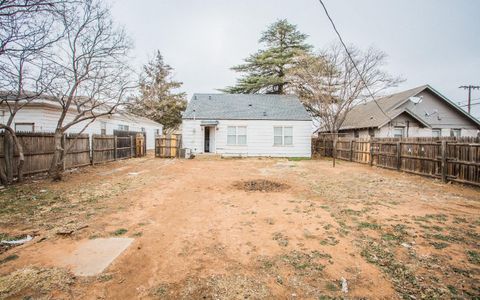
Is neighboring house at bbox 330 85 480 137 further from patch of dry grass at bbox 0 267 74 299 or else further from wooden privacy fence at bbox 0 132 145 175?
patch of dry grass at bbox 0 267 74 299

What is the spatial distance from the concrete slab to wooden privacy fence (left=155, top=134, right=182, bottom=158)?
48.4 ft

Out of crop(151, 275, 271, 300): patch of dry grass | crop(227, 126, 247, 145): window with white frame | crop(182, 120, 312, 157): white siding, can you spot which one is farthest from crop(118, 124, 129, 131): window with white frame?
crop(151, 275, 271, 300): patch of dry grass

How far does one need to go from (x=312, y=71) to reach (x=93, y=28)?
1512 cm

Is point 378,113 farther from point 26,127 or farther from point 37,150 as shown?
point 26,127

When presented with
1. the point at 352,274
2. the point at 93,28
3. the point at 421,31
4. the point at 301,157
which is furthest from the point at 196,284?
the point at 421,31

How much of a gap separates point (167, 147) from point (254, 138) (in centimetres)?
702

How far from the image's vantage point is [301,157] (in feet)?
61.5

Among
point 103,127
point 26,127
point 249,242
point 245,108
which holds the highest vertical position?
point 245,108

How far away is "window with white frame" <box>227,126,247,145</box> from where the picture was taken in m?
18.9

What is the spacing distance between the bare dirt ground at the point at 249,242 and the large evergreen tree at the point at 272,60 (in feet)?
78.3

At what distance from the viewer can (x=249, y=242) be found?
3.81 metres

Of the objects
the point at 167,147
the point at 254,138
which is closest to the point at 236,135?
the point at 254,138

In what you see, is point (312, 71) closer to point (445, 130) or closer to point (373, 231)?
point (445, 130)

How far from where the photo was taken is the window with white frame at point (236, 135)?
18.9 meters
